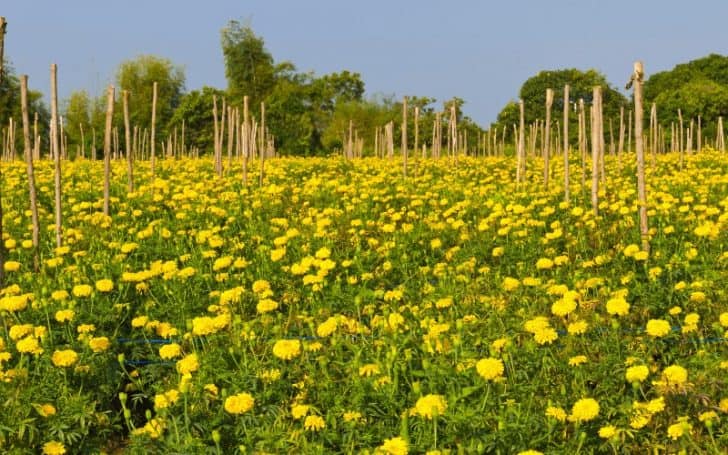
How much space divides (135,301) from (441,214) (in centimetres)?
482

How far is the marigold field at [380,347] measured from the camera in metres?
3.68

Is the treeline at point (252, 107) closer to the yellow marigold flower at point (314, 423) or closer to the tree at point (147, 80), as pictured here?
the tree at point (147, 80)

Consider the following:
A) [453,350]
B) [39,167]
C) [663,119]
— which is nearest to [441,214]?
[453,350]

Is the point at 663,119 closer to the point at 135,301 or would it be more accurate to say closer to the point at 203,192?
the point at 203,192

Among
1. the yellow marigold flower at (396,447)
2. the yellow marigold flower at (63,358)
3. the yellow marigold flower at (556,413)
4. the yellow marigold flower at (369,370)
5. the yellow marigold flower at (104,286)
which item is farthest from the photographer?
the yellow marigold flower at (104,286)

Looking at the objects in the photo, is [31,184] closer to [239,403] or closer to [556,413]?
[239,403]

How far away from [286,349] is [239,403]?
506 millimetres

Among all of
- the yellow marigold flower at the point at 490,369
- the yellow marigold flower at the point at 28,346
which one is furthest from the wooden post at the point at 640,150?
the yellow marigold flower at the point at 28,346

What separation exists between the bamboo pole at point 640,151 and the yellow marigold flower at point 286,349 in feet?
14.2

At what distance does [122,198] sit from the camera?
12211 millimetres

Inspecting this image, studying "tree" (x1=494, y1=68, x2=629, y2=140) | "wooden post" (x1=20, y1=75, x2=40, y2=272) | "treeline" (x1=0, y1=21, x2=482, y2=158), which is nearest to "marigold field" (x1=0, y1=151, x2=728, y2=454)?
"wooden post" (x1=20, y1=75, x2=40, y2=272)

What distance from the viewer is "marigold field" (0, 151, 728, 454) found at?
3682 millimetres

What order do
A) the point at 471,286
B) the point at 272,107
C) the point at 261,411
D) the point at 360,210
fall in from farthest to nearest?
the point at 272,107, the point at 360,210, the point at 471,286, the point at 261,411

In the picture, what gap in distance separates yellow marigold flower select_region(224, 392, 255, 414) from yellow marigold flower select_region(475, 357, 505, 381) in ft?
3.78
